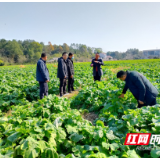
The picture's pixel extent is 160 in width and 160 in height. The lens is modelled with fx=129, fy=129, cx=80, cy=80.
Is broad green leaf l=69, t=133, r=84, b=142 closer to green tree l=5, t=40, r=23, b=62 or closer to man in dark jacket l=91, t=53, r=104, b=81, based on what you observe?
man in dark jacket l=91, t=53, r=104, b=81

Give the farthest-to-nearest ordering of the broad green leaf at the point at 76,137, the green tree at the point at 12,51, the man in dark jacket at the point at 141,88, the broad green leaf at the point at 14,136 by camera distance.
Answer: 1. the green tree at the point at 12,51
2. the man in dark jacket at the point at 141,88
3. the broad green leaf at the point at 76,137
4. the broad green leaf at the point at 14,136

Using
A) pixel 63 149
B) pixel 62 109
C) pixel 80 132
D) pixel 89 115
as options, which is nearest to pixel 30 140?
pixel 63 149

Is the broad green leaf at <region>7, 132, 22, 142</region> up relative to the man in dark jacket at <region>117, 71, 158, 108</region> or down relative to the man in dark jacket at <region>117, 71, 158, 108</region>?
down

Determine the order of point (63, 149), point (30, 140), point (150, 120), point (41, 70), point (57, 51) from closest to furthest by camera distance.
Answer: point (30, 140)
point (63, 149)
point (150, 120)
point (41, 70)
point (57, 51)

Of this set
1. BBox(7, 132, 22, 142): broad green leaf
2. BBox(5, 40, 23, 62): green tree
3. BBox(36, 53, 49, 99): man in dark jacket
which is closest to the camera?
BBox(7, 132, 22, 142): broad green leaf

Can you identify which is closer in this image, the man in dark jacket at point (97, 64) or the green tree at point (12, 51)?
the man in dark jacket at point (97, 64)

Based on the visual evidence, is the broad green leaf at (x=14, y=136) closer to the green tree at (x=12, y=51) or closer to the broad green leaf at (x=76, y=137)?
the broad green leaf at (x=76, y=137)

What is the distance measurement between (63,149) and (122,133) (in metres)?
1.12

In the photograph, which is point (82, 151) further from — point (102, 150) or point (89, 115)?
point (89, 115)

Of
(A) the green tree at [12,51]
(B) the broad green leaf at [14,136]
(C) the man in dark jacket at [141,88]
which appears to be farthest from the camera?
(A) the green tree at [12,51]

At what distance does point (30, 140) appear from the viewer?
184cm
